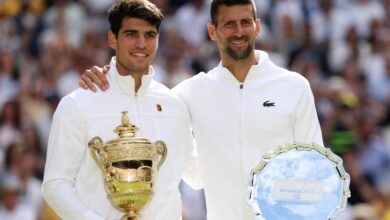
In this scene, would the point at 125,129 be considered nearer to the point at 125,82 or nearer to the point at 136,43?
the point at 125,82

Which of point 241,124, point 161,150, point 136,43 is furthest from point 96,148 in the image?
point 241,124

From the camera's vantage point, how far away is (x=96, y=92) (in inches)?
298

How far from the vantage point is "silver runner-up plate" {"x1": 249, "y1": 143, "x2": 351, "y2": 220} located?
6969mm

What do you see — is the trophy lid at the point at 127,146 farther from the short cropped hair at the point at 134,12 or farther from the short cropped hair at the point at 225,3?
the short cropped hair at the point at 225,3

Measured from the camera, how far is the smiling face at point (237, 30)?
773 centimetres

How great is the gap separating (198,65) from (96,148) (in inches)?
258

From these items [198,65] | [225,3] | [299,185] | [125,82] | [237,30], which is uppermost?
[198,65]

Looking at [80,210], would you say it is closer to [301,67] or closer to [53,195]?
[53,195]

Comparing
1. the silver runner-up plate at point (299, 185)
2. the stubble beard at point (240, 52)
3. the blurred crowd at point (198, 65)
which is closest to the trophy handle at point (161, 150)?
the silver runner-up plate at point (299, 185)

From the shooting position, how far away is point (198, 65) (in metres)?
13.8

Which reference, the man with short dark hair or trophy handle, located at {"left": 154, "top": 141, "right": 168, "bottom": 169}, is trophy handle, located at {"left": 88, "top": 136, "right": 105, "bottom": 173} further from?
trophy handle, located at {"left": 154, "top": 141, "right": 168, "bottom": 169}

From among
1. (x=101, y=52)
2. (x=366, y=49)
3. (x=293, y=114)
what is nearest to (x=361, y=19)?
(x=366, y=49)

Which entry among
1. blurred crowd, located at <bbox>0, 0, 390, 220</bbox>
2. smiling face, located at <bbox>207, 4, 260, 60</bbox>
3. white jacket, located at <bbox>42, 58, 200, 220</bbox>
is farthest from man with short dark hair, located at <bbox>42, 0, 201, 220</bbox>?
blurred crowd, located at <bbox>0, 0, 390, 220</bbox>

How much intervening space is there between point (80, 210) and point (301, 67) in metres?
6.61
